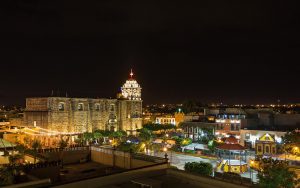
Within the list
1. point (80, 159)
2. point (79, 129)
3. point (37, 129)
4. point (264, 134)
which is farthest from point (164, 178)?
point (79, 129)

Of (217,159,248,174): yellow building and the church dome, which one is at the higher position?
the church dome

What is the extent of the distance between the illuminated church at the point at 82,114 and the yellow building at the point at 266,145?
24868 mm

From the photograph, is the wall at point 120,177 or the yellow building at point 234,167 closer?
the wall at point 120,177

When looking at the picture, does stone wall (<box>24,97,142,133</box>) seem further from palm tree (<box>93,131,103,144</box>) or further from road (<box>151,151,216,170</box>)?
road (<box>151,151,216,170</box>)

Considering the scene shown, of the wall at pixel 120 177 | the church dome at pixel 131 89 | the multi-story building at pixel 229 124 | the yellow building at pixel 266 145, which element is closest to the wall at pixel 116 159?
the wall at pixel 120 177

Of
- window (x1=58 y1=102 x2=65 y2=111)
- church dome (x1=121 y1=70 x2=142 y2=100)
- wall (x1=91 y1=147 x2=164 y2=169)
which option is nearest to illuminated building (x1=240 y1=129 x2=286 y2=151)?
wall (x1=91 y1=147 x2=164 y2=169)

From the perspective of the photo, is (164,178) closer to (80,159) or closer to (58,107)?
(80,159)

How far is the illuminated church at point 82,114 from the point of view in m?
42.6

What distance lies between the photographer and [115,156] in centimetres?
1873

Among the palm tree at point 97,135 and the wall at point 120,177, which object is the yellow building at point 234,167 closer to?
the wall at point 120,177

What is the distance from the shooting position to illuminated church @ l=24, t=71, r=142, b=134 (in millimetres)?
42625

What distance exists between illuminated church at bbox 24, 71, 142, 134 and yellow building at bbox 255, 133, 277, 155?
24868 millimetres

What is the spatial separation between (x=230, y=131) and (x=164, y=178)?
3212cm

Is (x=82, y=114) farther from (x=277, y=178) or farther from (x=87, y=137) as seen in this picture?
(x=277, y=178)
